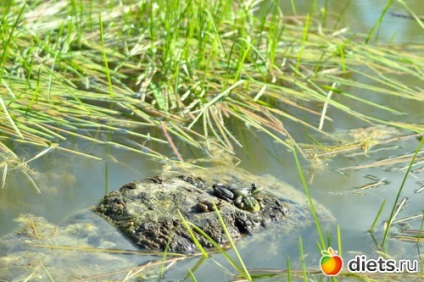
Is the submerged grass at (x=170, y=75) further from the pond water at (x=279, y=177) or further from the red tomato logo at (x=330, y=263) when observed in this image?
the red tomato logo at (x=330, y=263)

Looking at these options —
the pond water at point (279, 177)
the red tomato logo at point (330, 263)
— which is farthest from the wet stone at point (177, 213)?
the red tomato logo at point (330, 263)

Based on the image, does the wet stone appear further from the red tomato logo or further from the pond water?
the red tomato logo

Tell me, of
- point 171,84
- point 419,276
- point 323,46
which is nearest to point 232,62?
point 171,84

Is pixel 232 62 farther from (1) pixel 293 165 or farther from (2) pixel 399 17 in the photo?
(2) pixel 399 17

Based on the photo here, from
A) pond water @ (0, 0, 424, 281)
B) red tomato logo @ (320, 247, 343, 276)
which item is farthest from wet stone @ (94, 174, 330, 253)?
red tomato logo @ (320, 247, 343, 276)

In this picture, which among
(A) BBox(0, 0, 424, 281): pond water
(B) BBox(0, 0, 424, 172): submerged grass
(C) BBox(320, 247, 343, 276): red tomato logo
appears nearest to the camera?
(C) BBox(320, 247, 343, 276): red tomato logo

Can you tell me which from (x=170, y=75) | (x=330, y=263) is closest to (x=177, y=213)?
(x=330, y=263)

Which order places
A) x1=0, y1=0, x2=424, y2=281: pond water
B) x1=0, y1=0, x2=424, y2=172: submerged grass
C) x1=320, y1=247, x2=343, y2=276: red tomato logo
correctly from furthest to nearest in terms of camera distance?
1. x1=0, y1=0, x2=424, y2=172: submerged grass
2. x1=0, y1=0, x2=424, y2=281: pond water
3. x1=320, y1=247, x2=343, y2=276: red tomato logo
